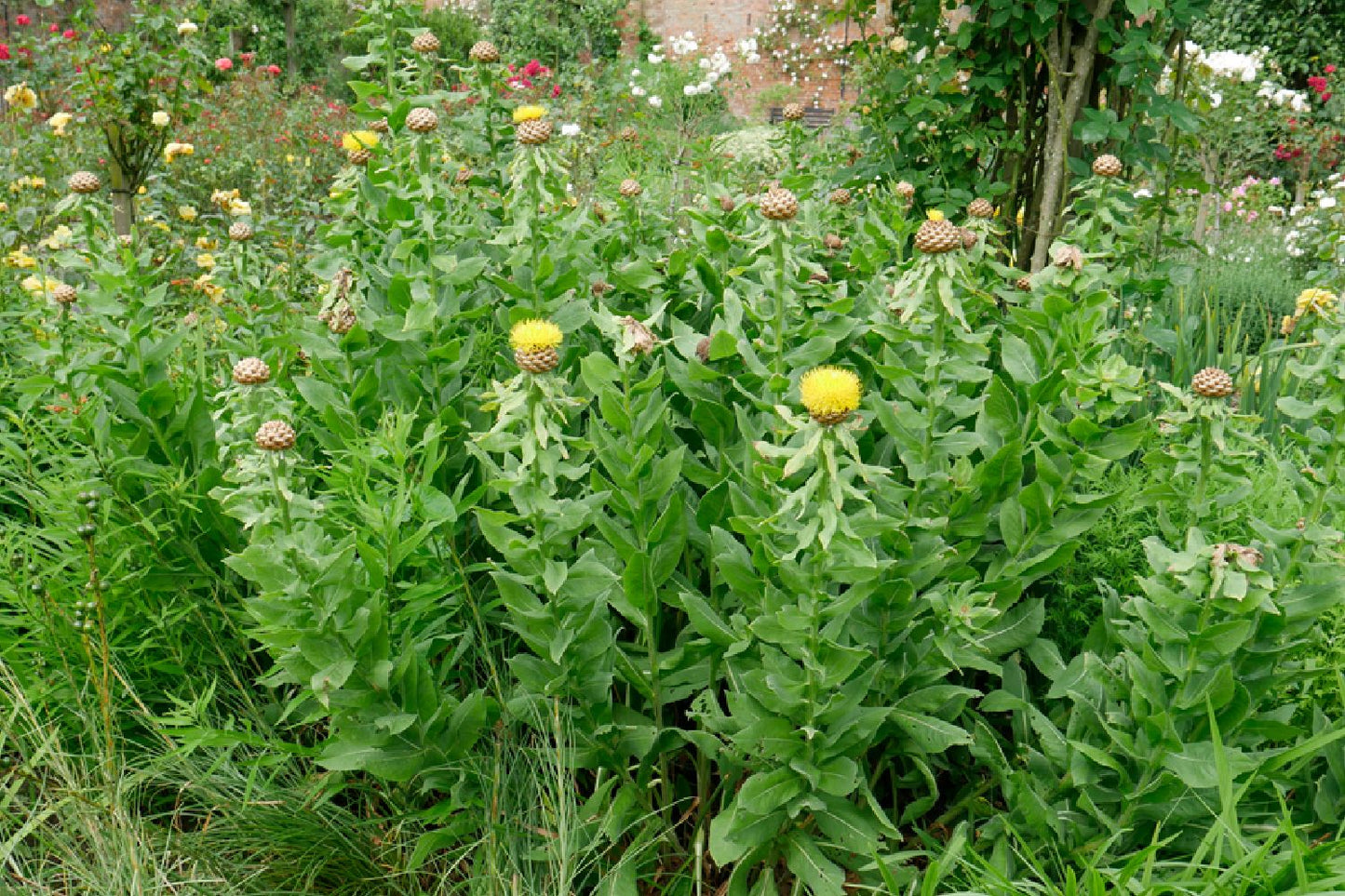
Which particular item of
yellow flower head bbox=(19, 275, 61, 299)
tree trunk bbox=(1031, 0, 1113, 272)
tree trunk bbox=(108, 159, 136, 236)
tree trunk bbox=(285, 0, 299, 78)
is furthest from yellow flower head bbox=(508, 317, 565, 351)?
tree trunk bbox=(285, 0, 299, 78)

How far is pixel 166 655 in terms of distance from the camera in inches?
96.2

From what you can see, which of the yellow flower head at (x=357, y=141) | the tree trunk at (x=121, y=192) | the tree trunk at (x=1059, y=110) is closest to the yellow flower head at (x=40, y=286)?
the yellow flower head at (x=357, y=141)

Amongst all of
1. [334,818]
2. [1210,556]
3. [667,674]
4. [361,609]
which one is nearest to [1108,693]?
[1210,556]

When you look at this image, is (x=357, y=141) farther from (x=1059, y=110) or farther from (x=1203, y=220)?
(x=1203, y=220)

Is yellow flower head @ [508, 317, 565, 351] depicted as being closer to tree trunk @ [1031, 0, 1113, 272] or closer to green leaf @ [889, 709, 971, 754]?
green leaf @ [889, 709, 971, 754]

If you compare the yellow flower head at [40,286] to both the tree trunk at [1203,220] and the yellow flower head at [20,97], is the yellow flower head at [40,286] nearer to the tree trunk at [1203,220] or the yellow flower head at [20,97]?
the yellow flower head at [20,97]

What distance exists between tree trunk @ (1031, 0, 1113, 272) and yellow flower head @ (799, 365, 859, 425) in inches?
86.7

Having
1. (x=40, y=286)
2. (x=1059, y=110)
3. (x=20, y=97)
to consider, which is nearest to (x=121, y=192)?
(x=20, y=97)

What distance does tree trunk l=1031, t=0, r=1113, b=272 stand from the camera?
11.2 ft

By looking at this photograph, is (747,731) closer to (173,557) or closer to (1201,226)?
(173,557)

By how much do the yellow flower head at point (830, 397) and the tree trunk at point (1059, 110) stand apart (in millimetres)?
2201

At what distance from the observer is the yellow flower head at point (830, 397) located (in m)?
1.44

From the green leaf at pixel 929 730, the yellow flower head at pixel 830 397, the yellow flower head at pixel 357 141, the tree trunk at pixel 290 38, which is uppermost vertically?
the yellow flower head at pixel 830 397

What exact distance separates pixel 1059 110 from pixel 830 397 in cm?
247
